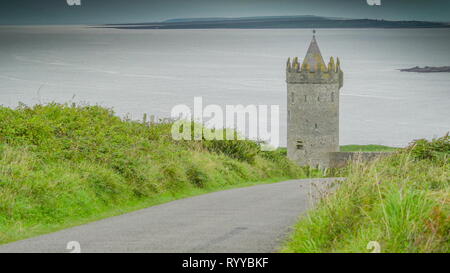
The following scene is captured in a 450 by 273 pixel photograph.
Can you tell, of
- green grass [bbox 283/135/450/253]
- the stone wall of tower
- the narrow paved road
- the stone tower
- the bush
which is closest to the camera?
green grass [bbox 283/135/450/253]

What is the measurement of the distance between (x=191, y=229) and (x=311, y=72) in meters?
67.2

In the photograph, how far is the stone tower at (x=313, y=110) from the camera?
251ft

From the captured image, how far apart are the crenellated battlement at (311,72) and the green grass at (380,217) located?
65.6m

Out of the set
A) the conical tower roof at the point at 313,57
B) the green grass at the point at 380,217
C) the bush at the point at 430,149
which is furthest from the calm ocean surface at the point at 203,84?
the green grass at the point at 380,217

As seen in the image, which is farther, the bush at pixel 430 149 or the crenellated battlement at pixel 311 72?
the crenellated battlement at pixel 311 72

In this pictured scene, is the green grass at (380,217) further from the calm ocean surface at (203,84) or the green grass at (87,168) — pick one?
the calm ocean surface at (203,84)

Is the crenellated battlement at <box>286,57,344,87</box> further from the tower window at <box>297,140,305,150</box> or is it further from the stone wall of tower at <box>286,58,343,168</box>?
the tower window at <box>297,140,305,150</box>

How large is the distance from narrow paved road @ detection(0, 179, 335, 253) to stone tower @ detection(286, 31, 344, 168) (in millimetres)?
62861

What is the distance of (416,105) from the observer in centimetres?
11575

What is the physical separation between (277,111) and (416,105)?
25405 millimetres

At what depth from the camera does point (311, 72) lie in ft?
251

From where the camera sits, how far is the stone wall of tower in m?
76.6

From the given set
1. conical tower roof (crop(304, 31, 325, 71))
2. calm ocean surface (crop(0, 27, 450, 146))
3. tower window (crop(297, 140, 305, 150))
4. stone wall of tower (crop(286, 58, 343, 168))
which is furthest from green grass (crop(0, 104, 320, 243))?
tower window (crop(297, 140, 305, 150))

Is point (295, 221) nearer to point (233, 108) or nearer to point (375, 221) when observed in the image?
point (375, 221)
